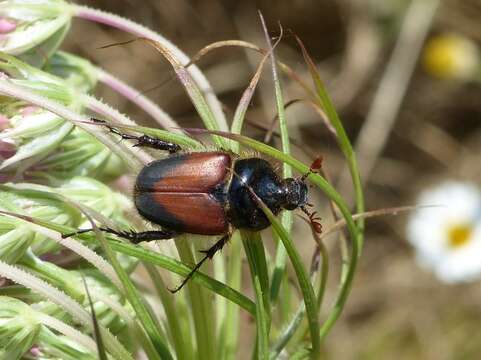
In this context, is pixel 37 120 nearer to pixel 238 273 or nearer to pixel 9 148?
pixel 9 148

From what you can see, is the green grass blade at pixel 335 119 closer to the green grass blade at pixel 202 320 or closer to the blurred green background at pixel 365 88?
the green grass blade at pixel 202 320

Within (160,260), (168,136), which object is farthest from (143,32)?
(160,260)

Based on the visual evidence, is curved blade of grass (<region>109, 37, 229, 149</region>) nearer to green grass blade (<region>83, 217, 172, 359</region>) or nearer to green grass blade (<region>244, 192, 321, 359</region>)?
green grass blade (<region>244, 192, 321, 359</region>)

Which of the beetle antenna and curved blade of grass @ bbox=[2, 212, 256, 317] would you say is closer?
curved blade of grass @ bbox=[2, 212, 256, 317]

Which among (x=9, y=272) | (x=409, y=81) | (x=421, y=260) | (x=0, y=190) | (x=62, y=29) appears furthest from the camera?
(x=409, y=81)

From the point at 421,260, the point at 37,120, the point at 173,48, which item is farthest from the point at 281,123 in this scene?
the point at 421,260

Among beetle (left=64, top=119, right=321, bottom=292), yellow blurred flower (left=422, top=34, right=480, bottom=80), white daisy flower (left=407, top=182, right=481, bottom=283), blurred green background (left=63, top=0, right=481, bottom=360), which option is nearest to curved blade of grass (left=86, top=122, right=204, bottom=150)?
beetle (left=64, top=119, right=321, bottom=292)
